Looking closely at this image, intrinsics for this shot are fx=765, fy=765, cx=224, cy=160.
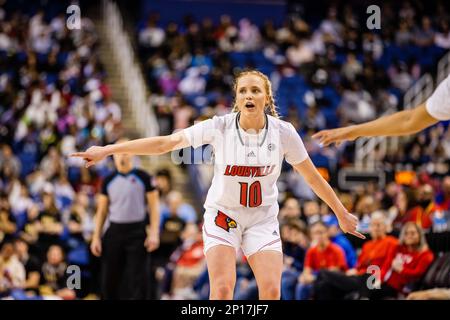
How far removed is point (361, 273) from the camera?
898 centimetres

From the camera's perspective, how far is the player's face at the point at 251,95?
19.4ft

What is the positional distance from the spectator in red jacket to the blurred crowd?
16 mm

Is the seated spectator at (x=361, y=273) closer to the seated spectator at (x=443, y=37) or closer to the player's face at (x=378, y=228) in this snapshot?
the player's face at (x=378, y=228)

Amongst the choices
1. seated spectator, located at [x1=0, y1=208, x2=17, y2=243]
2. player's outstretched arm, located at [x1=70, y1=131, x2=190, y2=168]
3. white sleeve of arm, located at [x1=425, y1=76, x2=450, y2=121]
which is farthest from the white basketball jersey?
seated spectator, located at [x1=0, y1=208, x2=17, y2=243]

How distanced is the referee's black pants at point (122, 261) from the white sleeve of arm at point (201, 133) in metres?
3.38

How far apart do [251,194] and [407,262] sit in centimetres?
333

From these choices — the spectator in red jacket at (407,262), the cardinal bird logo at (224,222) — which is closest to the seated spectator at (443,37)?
the spectator in red jacket at (407,262)

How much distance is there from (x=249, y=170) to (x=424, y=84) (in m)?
13.6

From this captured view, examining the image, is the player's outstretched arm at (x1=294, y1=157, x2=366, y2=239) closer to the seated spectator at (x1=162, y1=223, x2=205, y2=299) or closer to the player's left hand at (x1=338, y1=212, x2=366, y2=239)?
the player's left hand at (x1=338, y1=212, x2=366, y2=239)

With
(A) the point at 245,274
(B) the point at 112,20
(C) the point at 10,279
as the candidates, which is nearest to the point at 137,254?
(A) the point at 245,274

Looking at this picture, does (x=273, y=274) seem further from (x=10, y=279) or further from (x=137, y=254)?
(x=10, y=279)

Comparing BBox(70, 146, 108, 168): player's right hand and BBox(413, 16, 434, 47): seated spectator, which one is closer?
BBox(70, 146, 108, 168): player's right hand

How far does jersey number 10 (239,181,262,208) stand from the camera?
5955 mm
